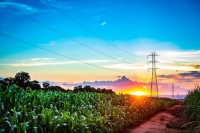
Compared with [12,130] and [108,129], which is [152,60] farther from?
[12,130]

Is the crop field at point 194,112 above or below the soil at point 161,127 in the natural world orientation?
above

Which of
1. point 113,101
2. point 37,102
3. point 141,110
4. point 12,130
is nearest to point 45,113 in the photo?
point 12,130

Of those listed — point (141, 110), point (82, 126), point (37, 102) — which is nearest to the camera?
point (82, 126)

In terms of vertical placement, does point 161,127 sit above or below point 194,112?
below

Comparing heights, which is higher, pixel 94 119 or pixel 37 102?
pixel 37 102

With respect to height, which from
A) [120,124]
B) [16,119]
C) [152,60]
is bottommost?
[120,124]

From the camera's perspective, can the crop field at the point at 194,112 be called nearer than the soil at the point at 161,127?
Yes

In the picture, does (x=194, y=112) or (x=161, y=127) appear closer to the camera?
(x=194, y=112)

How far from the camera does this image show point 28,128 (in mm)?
6207

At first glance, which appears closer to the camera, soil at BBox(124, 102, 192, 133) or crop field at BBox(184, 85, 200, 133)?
crop field at BBox(184, 85, 200, 133)

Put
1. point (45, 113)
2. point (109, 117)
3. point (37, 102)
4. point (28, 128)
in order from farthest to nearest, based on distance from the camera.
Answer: point (109, 117), point (37, 102), point (45, 113), point (28, 128)

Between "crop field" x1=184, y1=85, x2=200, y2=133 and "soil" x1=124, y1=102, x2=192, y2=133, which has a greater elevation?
"crop field" x1=184, y1=85, x2=200, y2=133

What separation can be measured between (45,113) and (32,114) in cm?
41

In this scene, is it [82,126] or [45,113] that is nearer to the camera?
[45,113]
